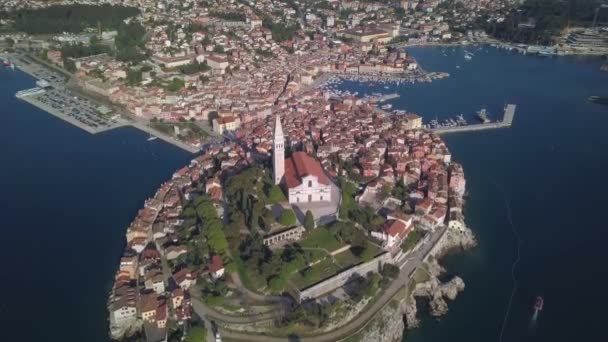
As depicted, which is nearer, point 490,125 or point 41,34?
point 490,125

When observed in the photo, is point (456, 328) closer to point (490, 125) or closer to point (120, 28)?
point (490, 125)

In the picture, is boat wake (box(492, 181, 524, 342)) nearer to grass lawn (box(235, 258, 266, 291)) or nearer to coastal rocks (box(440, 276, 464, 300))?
coastal rocks (box(440, 276, 464, 300))

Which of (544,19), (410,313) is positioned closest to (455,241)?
(410,313)

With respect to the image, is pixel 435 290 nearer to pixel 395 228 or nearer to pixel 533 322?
pixel 395 228

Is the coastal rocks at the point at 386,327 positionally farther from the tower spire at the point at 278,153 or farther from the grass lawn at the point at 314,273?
the tower spire at the point at 278,153

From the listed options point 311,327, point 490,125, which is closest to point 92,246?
point 311,327
